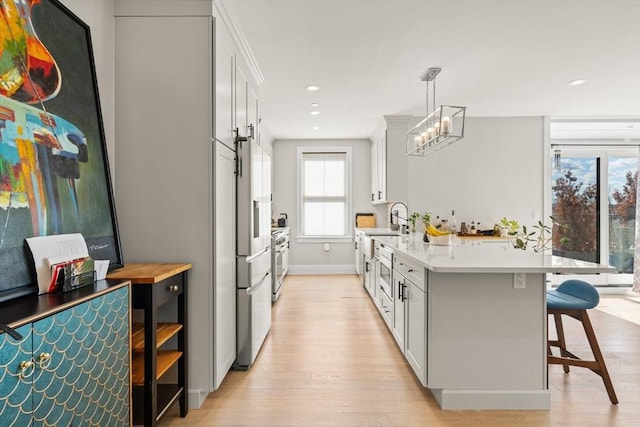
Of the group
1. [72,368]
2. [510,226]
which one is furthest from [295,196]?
[72,368]

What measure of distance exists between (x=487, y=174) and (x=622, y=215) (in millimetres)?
2507

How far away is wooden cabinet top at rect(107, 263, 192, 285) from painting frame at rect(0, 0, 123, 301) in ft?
0.36

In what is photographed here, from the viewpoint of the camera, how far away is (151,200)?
7.11 feet

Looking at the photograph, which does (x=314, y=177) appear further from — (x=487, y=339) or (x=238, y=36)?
(x=487, y=339)

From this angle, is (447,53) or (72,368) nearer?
(72,368)

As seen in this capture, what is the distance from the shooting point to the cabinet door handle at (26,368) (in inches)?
39.6

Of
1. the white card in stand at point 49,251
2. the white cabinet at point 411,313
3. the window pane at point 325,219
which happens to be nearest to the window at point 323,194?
the window pane at point 325,219

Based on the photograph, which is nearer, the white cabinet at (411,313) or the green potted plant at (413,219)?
the white cabinet at (411,313)

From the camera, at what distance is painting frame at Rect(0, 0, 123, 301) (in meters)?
1.31

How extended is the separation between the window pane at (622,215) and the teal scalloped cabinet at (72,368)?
7.03m

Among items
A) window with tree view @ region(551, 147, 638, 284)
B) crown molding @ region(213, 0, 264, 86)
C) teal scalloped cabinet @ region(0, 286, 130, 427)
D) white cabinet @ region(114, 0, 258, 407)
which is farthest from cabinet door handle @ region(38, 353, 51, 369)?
window with tree view @ region(551, 147, 638, 284)

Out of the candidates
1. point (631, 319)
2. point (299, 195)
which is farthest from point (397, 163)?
point (631, 319)

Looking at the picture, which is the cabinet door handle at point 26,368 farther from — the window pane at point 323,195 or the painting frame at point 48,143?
the window pane at point 323,195

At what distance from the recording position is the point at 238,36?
268cm
